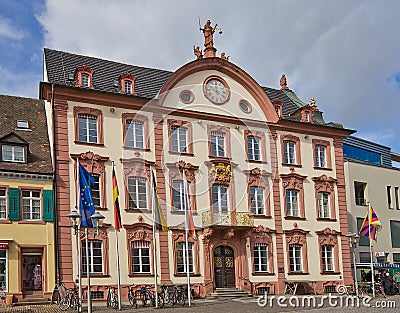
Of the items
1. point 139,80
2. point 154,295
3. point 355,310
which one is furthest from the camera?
point 139,80

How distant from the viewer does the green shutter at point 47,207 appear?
3278 centimetres

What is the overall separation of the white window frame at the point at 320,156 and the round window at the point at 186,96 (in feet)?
32.1

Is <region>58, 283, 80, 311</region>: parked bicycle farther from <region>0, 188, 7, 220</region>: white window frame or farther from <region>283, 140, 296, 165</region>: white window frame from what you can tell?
<region>283, 140, 296, 165</region>: white window frame

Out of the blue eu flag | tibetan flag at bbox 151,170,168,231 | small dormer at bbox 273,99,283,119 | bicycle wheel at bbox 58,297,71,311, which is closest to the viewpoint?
the blue eu flag

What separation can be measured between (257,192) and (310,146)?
18.0ft

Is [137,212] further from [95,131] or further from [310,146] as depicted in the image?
[310,146]

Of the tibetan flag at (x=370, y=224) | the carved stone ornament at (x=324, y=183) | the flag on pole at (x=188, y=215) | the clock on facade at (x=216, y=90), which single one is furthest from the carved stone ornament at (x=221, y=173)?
the tibetan flag at (x=370, y=224)

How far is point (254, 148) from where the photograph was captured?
4119 cm

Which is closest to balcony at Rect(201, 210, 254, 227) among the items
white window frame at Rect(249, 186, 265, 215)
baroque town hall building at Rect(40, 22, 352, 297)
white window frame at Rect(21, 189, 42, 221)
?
baroque town hall building at Rect(40, 22, 352, 297)

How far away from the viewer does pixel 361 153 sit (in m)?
55.2

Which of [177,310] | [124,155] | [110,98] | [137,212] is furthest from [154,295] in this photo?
[110,98]

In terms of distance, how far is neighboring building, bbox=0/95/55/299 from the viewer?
31453mm

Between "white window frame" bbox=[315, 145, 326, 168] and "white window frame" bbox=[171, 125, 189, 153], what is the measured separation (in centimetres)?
989

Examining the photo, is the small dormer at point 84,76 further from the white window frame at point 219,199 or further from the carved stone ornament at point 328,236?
the carved stone ornament at point 328,236
